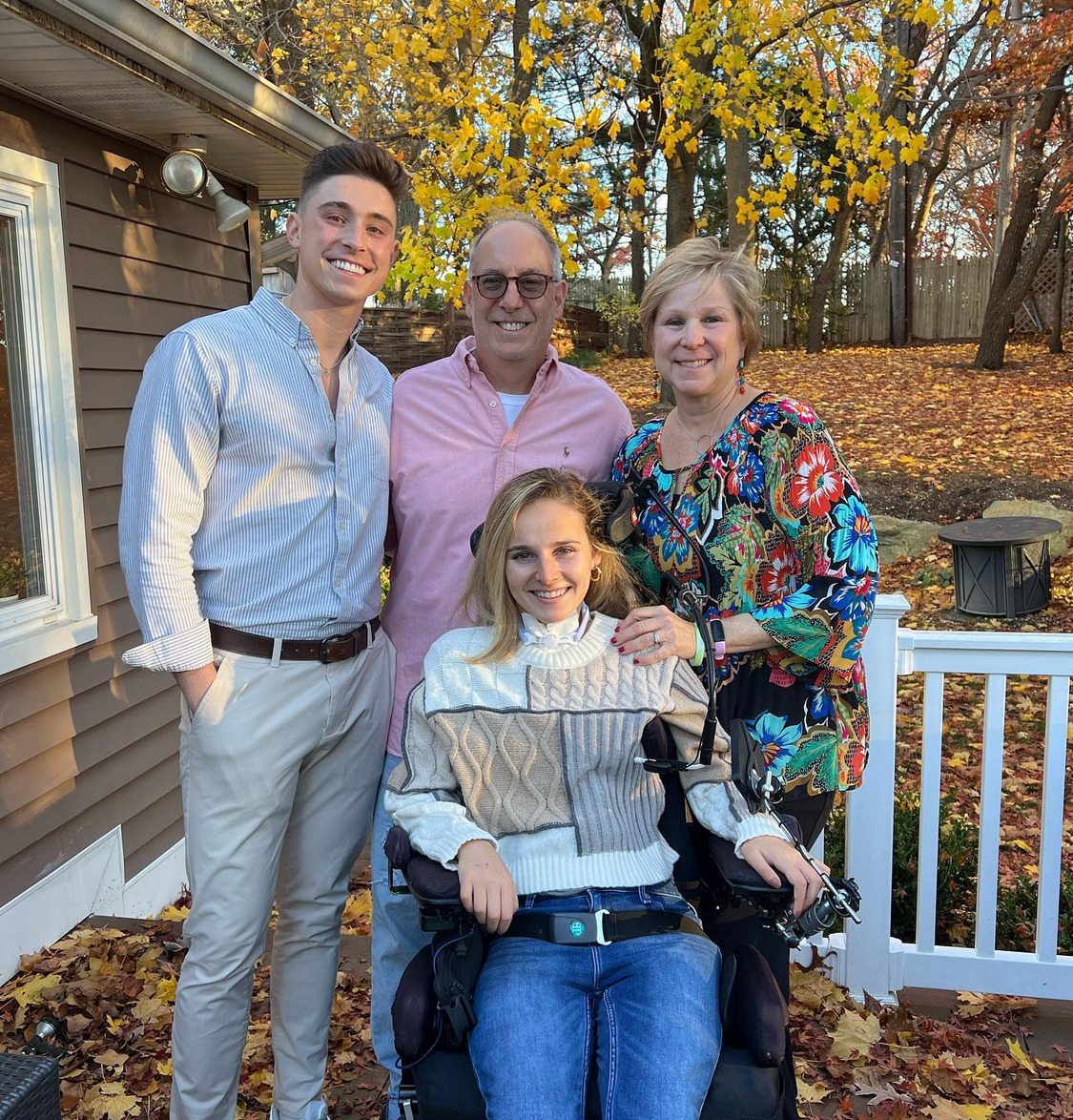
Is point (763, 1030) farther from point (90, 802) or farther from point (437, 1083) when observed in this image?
point (90, 802)

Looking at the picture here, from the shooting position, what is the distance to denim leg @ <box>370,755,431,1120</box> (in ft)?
8.52

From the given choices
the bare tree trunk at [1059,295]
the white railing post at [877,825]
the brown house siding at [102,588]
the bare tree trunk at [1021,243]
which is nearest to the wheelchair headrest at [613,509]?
the white railing post at [877,825]

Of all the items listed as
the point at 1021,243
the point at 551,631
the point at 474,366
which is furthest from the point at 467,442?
the point at 1021,243

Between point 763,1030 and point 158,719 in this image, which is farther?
point 158,719

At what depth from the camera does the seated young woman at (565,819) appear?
6.02 ft

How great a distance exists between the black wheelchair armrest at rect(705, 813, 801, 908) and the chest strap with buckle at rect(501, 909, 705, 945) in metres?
0.15

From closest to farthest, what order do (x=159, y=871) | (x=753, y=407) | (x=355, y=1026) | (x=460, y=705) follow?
(x=460, y=705) → (x=753, y=407) → (x=355, y=1026) → (x=159, y=871)

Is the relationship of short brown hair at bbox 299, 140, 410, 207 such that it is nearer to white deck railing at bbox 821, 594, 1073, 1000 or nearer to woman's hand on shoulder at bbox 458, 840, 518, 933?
woman's hand on shoulder at bbox 458, 840, 518, 933

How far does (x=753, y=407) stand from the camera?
2369 millimetres

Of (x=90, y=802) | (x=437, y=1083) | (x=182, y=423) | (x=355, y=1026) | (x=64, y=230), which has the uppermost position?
(x=64, y=230)

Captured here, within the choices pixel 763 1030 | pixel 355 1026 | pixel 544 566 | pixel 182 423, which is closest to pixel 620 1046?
pixel 763 1030

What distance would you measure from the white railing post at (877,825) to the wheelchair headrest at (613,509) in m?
0.98

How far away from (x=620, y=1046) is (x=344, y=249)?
1733 mm

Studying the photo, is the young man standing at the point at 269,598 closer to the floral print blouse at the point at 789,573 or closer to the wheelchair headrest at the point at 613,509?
the wheelchair headrest at the point at 613,509
